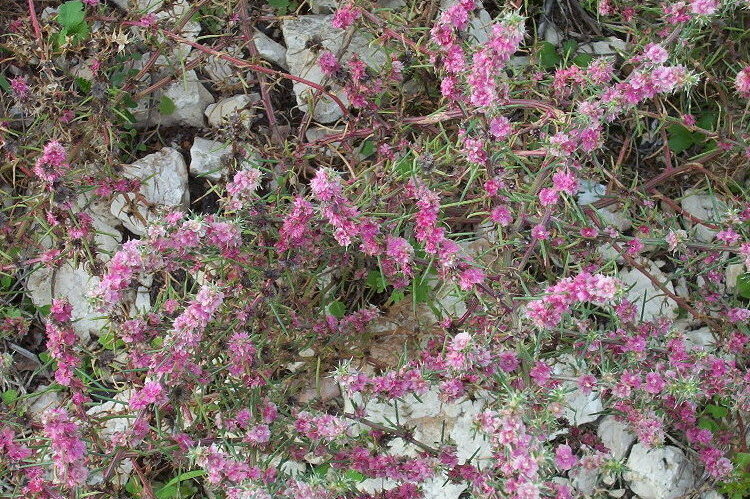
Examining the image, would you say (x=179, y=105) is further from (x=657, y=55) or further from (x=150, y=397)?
(x=657, y=55)

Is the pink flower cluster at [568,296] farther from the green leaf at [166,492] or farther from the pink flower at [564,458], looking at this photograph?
the green leaf at [166,492]

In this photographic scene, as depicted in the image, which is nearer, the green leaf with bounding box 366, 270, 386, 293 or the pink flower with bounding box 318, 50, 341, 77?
the pink flower with bounding box 318, 50, 341, 77

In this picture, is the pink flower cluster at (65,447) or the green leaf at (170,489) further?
the green leaf at (170,489)

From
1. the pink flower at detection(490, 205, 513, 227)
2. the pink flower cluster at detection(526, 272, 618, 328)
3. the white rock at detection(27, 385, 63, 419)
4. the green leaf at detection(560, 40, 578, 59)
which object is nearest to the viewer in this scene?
the pink flower cluster at detection(526, 272, 618, 328)

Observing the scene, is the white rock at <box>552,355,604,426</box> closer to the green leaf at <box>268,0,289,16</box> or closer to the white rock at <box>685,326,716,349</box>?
the white rock at <box>685,326,716,349</box>

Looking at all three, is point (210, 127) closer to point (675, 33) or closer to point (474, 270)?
point (474, 270)

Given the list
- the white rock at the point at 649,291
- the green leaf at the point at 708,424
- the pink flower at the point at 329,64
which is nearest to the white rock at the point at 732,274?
the white rock at the point at 649,291

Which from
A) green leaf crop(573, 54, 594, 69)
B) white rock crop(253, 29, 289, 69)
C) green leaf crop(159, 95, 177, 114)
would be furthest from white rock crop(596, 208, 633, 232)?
green leaf crop(159, 95, 177, 114)
